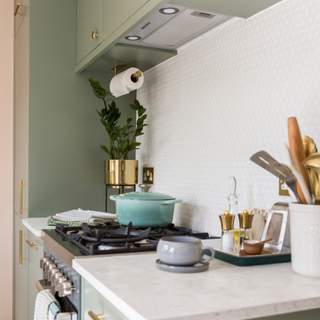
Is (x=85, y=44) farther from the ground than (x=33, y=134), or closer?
farther from the ground

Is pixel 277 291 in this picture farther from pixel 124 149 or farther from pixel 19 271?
pixel 19 271

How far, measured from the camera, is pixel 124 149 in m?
2.14

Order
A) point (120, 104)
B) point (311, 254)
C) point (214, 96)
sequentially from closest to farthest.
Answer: point (311, 254)
point (214, 96)
point (120, 104)

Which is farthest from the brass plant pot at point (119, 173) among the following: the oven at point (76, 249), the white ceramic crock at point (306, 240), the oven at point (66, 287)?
the white ceramic crock at point (306, 240)

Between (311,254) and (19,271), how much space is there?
2178 millimetres

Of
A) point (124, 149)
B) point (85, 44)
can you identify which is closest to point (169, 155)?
point (124, 149)

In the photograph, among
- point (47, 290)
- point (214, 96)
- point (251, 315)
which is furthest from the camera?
point (214, 96)

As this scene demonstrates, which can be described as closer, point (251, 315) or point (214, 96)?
point (251, 315)

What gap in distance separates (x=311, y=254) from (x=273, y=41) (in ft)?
2.41

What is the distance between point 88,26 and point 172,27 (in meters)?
0.65

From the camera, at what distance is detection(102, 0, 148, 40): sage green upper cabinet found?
55.4 inches

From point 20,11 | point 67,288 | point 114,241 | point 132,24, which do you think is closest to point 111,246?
point 114,241

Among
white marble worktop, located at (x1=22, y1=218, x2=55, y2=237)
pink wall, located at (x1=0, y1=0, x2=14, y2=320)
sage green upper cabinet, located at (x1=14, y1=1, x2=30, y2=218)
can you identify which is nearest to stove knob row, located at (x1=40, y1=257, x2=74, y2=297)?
white marble worktop, located at (x1=22, y1=218, x2=55, y2=237)

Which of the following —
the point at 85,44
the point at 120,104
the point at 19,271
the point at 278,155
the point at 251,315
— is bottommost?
the point at 19,271
